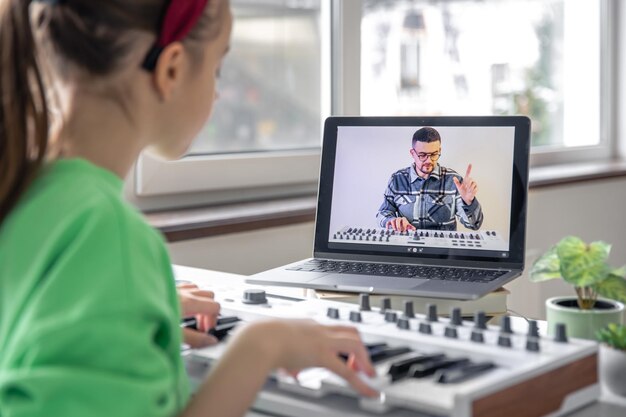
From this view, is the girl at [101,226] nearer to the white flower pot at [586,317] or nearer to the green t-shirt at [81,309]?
the green t-shirt at [81,309]

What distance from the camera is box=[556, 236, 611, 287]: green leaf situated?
3.74 ft

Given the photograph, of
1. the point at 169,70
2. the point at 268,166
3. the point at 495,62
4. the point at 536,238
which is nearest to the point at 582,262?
the point at 169,70

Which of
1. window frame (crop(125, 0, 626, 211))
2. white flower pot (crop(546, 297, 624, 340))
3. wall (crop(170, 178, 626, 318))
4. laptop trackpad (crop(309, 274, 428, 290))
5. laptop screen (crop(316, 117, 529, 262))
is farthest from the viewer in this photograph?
window frame (crop(125, 0, 626, 211))

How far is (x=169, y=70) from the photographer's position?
2.85 ft

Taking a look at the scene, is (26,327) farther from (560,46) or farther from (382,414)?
(560,46)

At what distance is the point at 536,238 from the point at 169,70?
2.06 metres

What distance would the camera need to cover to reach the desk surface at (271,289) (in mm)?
976

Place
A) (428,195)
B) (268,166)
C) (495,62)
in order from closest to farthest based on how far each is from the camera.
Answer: (428,195) < (268,166) < (495,62)

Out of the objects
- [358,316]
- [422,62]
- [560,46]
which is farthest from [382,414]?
[560,46]

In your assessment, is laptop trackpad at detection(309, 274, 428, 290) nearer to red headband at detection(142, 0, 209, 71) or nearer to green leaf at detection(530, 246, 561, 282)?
green leaf at detection(530, 246, 561, 282)

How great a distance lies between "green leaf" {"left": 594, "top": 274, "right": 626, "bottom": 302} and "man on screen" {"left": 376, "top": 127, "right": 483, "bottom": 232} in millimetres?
307

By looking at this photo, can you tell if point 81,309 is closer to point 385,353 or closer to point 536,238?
point 385,353

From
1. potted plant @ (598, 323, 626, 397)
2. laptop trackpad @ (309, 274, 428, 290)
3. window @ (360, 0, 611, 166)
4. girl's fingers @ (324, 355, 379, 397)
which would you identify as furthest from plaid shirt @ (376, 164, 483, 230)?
window @ (360, 0, 611, 166)

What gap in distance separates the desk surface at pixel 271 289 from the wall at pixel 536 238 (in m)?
0.32
